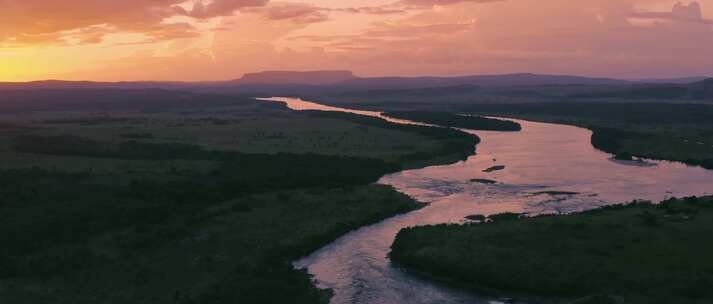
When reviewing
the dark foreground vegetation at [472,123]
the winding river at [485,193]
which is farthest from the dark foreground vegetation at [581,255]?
the dark foreground vegetation at [472,123]

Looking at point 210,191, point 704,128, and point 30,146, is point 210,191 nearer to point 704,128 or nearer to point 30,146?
point 30,146

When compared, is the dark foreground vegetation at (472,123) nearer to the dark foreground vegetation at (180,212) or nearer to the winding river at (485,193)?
the winding river at (485,193)

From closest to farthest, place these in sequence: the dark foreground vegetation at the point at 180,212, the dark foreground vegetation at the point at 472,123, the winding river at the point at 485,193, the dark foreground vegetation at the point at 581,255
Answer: the dark foreground vegetation at the point at 581,255 → the dark foreground vegetation at the point at 180,212 → the winding river at the point at 485,193 → the dark foreground vegetation at the point at 472,123

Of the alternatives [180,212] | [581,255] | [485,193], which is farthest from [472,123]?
[581,255]

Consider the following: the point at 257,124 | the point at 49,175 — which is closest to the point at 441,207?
the point at 49,175

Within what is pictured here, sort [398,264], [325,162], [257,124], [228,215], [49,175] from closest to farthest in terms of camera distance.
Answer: [398,264]
[228,215]
[49,175]
[325,162]
[257,124]

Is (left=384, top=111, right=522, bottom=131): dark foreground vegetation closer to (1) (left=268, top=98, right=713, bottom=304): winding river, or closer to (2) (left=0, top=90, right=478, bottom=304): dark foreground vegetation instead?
(1) (left=268, top=98, right=713, bottom=304): winding river

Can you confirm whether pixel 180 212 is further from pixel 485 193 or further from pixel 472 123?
pixel 472 123
